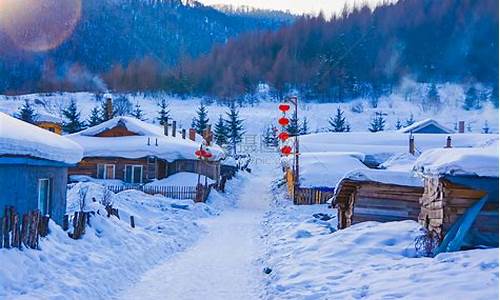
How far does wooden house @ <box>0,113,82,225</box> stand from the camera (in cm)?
1222

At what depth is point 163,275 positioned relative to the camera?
1176cm

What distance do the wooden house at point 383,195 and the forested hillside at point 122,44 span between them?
85.0 metres

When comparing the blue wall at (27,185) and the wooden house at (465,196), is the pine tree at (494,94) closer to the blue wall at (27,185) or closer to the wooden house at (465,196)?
the wooden house at (465,196)

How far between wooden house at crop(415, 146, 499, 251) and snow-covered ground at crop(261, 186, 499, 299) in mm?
909

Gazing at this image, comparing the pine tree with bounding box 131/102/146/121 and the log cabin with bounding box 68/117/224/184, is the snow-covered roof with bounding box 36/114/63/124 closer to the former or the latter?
the log cabin with bounding box 68/117/224/184

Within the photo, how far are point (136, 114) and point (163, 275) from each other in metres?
72.3

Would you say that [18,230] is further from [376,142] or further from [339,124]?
[339,124]

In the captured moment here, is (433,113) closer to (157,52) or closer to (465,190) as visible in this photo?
(465,190)

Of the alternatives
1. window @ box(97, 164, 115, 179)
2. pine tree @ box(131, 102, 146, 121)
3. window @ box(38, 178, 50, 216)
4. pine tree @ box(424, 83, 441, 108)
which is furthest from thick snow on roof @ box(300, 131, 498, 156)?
pine tree @ box(131, 102, 146, 121)

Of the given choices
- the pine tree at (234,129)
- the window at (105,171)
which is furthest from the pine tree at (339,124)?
the window at (105,171)

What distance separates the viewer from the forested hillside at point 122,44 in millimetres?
102125

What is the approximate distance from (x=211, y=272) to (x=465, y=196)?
18.5 ft

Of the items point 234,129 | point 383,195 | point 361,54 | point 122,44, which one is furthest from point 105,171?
point 122,44

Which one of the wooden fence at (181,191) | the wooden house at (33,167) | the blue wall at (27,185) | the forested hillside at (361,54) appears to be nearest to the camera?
the forested hillside at (361,54)
